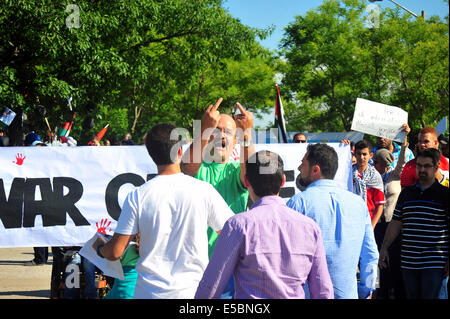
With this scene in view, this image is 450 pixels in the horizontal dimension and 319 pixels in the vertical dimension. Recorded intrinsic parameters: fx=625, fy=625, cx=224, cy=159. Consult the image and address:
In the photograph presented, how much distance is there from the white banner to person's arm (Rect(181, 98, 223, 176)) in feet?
10.0

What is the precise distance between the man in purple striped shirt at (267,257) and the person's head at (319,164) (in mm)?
1002

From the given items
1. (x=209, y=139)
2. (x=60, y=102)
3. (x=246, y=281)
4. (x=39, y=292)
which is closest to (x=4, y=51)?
(x=60, y=102)

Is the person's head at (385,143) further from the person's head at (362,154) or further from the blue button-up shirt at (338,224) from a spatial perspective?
the blue button-up shirt at (338,224)

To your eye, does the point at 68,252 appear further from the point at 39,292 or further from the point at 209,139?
the point at 209,139

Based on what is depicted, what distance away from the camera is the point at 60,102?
1694 centimetres

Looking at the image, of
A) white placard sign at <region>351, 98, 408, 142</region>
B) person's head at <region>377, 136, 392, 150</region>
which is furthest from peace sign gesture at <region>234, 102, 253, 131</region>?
person's head at <region>377, 136, 392, 150</region>

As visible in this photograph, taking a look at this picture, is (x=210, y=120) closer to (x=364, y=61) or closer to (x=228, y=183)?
(x=228, y=183)

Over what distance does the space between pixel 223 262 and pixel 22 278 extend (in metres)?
6.36

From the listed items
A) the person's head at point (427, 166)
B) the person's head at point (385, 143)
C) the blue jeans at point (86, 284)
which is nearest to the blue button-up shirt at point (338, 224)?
the person's head at point (427, 166)

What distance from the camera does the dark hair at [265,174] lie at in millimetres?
3129

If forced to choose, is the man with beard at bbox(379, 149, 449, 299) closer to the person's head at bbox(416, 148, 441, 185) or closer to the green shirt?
the person's head at bbox(416, 148, 441, 185)

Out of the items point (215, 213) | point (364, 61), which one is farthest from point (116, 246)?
point (364, 61)

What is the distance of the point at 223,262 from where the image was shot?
2887 mm
